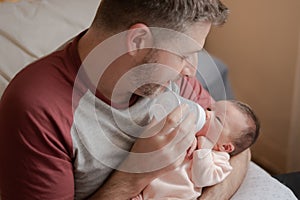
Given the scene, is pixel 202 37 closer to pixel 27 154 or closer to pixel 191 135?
pixel 191 135

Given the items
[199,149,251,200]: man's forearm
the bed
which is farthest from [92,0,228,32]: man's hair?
the bed

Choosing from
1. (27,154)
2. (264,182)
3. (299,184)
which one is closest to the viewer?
(27,154)

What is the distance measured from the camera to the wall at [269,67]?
6.55 ft

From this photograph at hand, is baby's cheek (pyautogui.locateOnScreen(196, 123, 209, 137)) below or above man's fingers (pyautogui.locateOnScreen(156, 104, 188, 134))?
below

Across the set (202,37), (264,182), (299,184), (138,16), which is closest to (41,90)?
(138,16)

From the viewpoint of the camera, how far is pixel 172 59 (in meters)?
1.12

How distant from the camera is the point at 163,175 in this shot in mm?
1268

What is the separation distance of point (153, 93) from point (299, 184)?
77cm

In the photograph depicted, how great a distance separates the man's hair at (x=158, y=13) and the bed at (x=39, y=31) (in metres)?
0.59

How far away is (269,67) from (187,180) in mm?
1020

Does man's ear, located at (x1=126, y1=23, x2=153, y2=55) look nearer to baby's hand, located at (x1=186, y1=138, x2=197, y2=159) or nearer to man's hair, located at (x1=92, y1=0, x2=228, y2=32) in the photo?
man's hair, located at (x1=92, y1=0, x2=228, y2=32)

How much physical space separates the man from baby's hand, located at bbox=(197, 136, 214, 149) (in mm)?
84

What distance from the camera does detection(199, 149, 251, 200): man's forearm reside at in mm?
1327

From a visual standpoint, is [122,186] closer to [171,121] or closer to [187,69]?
[171,121]
